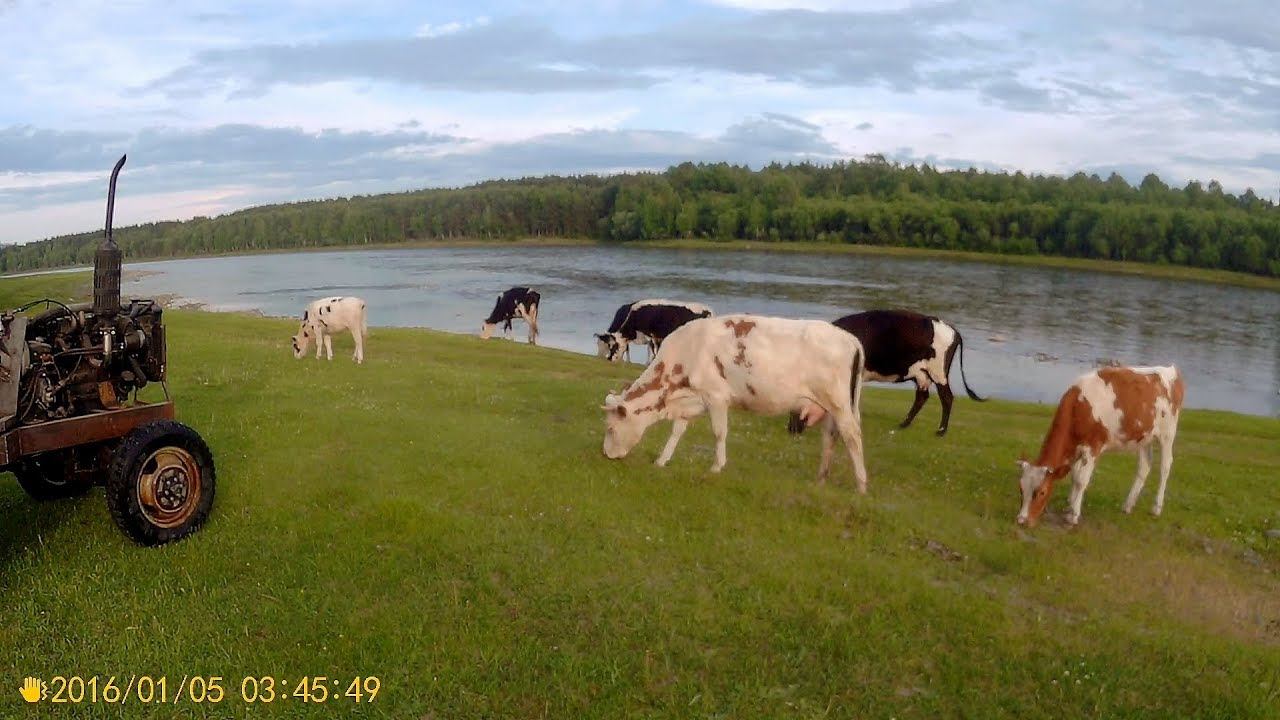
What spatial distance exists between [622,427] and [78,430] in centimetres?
679

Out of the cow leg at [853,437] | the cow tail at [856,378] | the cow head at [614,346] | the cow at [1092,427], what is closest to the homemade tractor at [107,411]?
the cow leg at [853,437]

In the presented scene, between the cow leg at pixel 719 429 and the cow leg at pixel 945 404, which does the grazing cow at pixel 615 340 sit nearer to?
the cow leg at pixel 945 404

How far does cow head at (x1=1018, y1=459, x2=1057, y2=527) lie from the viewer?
11422 millimetres

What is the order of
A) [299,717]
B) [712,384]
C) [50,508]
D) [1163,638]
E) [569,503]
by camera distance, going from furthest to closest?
[712,384] < [569,503] < [50,508] < [1163,638] < [299,717]

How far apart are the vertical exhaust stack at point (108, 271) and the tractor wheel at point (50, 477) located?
1.92 m

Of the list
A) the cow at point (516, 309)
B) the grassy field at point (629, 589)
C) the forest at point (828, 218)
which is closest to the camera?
the grassy field at point (629, 589)

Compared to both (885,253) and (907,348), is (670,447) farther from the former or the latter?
(885,253)

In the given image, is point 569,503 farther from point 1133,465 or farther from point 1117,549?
point 1133,465

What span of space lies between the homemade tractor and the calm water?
19571 millimetres

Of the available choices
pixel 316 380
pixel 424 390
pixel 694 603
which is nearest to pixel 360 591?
pixel 694 603

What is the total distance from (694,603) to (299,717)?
350cm

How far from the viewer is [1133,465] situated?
613 inches

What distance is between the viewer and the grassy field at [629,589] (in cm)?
677

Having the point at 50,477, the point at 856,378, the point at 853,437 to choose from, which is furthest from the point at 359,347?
the point at 853,437
